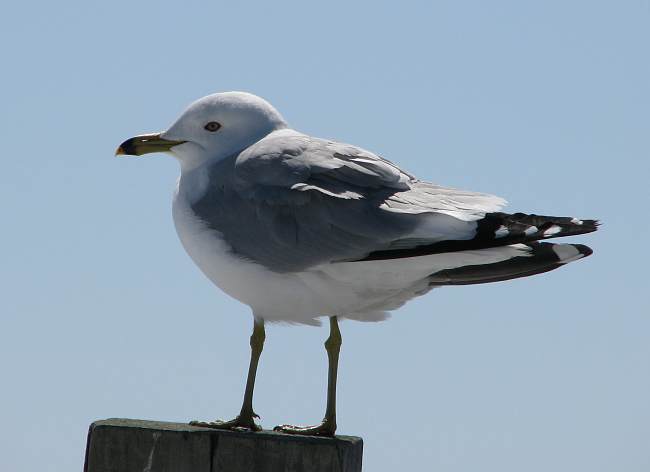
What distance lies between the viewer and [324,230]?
529cm

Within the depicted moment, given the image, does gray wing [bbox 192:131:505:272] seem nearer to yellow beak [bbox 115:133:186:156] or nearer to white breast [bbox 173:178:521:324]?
white breast [bbox 173:178:521:324]

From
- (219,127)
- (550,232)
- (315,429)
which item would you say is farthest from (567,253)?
(219,127)

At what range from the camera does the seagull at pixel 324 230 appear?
17.1 feet

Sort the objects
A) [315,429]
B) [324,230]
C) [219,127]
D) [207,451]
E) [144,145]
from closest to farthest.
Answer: [207,451] < [324,230] < [315,429] < [219,127] < [144,145]


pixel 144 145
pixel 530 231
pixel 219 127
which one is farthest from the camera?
pixel 144 145

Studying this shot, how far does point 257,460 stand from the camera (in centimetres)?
459

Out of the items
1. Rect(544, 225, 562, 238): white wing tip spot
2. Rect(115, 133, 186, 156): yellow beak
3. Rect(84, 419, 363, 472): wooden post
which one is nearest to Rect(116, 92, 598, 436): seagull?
Rect(544, 225, 562, 238): white wing tip spot

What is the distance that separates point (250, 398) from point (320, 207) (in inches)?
47.8

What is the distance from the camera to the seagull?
5.21m

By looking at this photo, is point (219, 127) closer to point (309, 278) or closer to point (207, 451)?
point (309, 278)

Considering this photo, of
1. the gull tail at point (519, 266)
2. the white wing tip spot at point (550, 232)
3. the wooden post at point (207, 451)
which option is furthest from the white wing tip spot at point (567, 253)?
the wooden post at point (207, 451)

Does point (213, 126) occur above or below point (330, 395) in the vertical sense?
above

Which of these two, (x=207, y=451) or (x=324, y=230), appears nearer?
(x=207, y=451)

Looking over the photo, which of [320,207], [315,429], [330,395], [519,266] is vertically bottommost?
[315,429]
